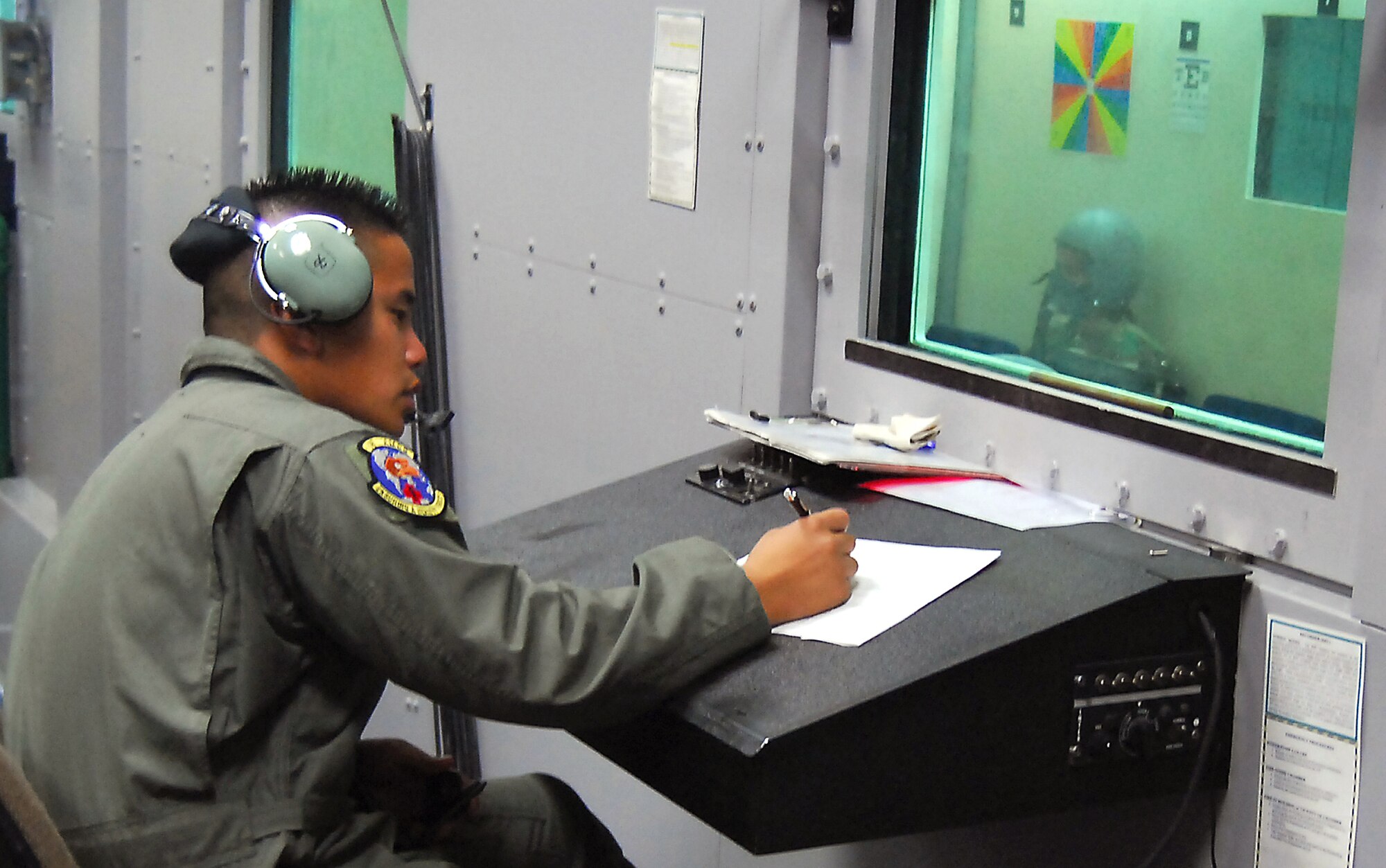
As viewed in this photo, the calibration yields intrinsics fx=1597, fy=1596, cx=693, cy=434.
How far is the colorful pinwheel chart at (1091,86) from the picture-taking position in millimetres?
1727

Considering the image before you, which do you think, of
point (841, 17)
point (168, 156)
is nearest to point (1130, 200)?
point (841, 17)

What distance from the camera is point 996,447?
6.08 ft

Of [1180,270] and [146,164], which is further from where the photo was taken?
[146,164]

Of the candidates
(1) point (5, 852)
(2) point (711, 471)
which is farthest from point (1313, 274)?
(1) point (5, 852)

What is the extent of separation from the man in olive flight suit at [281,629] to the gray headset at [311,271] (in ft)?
0.29

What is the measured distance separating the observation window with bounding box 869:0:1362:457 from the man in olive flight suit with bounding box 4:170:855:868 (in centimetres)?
49

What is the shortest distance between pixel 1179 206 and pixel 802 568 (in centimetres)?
59

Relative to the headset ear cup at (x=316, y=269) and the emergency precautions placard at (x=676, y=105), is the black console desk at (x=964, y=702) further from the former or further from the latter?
the emergency precautions placard at (x=676, y=105)

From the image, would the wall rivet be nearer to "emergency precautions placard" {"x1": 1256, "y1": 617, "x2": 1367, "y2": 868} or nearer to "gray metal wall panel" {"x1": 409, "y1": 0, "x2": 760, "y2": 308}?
"emergency precautions placard" {"x1": 1256, "y1": 617, "x2": 1367, "y2": 868}

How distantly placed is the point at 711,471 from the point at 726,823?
2.03ft

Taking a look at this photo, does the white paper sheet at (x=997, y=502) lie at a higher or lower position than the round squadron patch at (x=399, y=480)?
lower

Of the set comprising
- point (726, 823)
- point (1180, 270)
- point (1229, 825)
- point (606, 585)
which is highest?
point (1180, 270)

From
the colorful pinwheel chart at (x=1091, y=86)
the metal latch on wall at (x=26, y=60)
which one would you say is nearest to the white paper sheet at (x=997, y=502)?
the colorful pinwheel chart at (x=1091, y=86)

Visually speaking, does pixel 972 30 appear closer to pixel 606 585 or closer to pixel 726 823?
pixel 606 585
